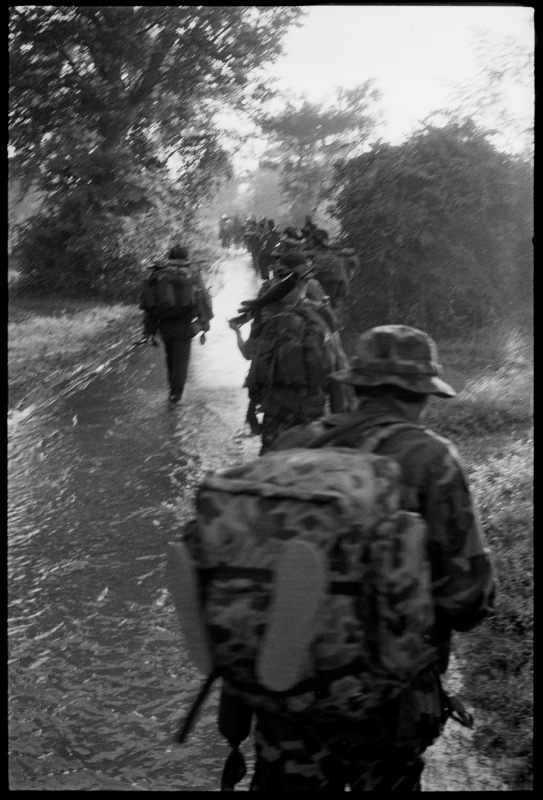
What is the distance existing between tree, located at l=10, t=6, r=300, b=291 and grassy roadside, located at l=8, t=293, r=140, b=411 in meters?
0.78

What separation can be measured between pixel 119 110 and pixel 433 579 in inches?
717

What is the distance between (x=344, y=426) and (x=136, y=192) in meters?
18.3

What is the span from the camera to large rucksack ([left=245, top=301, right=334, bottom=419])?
8078mm

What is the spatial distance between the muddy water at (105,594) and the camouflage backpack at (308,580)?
191 centimetres

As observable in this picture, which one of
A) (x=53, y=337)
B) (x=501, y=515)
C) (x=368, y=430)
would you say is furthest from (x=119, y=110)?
(x=368, y=430)

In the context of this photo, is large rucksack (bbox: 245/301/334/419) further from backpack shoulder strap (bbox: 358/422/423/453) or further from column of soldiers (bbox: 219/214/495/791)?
backpack shoulder strap (bbox: 358/422/423/453)

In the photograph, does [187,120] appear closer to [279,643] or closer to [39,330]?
[39,330]

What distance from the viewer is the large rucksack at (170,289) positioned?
39.1 feet

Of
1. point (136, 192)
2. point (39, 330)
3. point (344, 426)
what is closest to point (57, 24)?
point (136, 192)

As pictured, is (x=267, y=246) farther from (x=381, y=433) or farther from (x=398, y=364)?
(x=381, y=433)

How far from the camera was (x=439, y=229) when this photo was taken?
17.2 metres

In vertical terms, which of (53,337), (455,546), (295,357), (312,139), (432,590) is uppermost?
(312,139)

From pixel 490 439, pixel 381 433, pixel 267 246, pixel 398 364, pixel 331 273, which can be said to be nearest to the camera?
pixel 381 433
